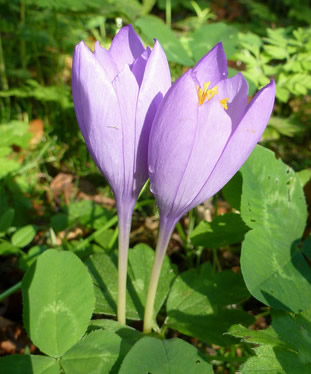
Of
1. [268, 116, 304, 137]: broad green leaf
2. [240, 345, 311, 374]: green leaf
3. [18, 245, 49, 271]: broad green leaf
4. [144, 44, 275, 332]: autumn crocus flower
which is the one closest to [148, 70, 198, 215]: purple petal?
[144, 44, 275, 332]: autumn crocus flower

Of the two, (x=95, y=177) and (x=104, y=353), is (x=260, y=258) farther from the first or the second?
(x=95, y=177)

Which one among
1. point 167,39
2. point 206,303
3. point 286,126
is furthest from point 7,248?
point 286,126

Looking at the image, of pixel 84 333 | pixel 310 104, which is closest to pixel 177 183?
pixel 84 333

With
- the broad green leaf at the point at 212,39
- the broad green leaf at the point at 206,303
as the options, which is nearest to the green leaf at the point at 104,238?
the broad green leaf at the point at 206,303

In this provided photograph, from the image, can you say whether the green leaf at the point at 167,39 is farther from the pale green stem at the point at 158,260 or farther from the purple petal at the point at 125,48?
the pale green stem at the point at 158,260

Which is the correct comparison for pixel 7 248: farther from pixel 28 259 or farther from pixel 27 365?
pixel 27 365

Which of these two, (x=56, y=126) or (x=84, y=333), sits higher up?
(x=84, y=333)
